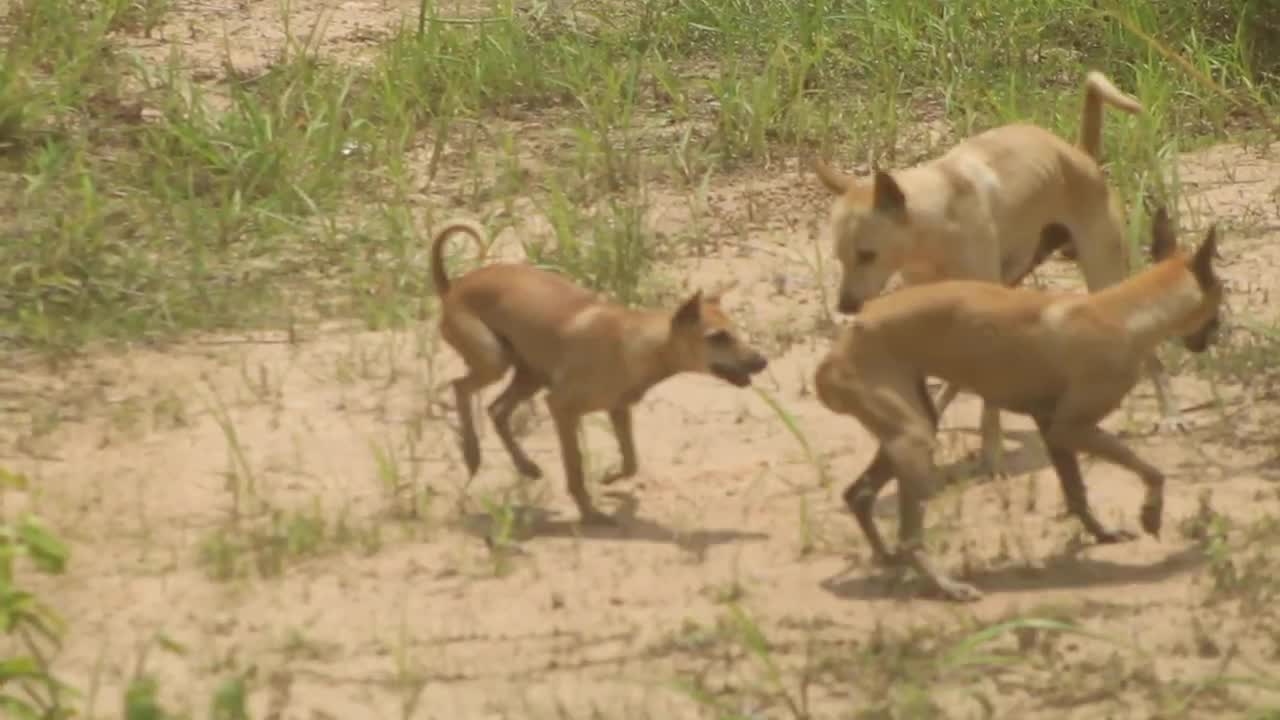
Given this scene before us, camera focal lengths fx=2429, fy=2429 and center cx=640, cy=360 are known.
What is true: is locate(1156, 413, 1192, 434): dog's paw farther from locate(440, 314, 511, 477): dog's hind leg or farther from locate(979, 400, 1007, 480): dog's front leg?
locate(440, 314, 511, 477): dog's hind leg

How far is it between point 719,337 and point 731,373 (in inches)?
4.4

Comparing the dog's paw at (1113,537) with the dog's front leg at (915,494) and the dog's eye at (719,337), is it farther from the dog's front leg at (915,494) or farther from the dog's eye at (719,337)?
the dog's eye at (719,337)

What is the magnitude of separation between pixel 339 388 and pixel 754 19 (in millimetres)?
4373

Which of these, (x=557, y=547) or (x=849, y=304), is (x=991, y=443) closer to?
(x=849, y=304)

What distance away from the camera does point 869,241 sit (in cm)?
777

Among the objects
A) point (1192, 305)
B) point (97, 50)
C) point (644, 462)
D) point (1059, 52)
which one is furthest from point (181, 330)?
point (1059, 52)

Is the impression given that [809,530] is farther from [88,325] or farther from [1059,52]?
[1059,52]

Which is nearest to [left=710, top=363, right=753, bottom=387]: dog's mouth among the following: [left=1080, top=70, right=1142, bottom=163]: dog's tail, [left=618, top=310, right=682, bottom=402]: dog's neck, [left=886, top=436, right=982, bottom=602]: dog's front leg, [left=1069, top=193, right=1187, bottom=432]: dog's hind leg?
[left=618, top=310, right=682, bottom=402]: dog's neck

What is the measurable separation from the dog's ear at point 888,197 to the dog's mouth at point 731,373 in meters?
0.87


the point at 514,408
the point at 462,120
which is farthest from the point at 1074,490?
the point at 462,120

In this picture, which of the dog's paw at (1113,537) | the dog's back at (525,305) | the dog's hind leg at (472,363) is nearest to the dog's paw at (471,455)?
the dog's hind leg at (472,363)

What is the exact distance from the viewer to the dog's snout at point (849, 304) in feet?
25.5

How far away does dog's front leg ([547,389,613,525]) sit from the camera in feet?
23.7

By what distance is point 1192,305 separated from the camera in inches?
274
